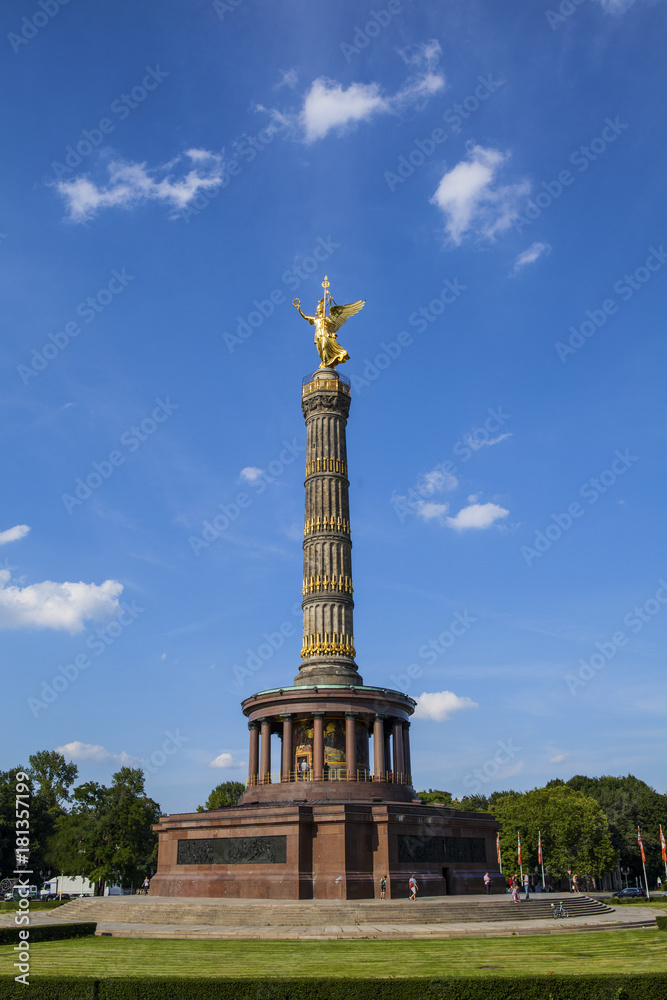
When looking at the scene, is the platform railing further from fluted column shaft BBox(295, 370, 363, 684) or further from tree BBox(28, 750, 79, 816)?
tree BBox(28, 750, 79, 816)

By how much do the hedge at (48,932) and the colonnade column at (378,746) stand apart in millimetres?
15203

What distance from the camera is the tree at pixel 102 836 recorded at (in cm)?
4222

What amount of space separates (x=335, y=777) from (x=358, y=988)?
905 inches

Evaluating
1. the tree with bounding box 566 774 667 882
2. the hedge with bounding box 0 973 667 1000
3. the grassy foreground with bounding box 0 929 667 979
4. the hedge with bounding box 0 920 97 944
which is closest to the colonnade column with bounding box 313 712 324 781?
the hedge with bounding box 0 920 97 944

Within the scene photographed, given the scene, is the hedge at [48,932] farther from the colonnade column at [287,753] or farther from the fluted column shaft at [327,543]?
the fluted column shaft at [327,543]

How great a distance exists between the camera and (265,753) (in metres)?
36.3

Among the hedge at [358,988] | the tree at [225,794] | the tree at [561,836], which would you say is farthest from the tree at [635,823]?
the hedge at [358,988]

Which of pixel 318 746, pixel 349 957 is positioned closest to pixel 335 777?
pixel 318 746

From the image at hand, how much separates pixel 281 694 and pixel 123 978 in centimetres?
2294

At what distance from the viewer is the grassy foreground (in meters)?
14.9

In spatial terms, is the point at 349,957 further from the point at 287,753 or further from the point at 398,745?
the point at 398,745

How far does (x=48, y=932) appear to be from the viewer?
20.3m

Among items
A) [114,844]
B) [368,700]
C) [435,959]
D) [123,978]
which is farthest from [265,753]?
[123,978]

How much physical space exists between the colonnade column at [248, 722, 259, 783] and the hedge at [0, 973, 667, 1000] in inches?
974
